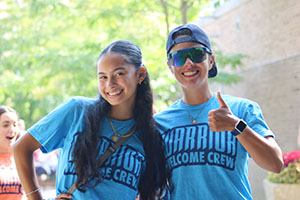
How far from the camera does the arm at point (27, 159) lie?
2.20 m

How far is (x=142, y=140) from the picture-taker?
235 cm

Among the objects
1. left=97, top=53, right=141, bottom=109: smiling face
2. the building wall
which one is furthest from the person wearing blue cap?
the building wall

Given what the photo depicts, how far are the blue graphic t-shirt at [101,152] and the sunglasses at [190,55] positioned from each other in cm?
53

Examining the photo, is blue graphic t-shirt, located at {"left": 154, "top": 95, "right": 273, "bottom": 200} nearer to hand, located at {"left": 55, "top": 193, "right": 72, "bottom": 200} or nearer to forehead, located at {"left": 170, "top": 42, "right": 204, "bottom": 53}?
forehead, located at {"left": 170, "top": 42, "right": 204, "bottom": 53}

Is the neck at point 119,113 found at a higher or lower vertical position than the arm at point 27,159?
higher

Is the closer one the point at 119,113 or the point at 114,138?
the point at 114,138

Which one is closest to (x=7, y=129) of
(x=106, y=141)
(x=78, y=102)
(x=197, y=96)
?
(x=78, y=102)

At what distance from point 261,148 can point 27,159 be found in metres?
1.35

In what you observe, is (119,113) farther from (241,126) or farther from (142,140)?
(241,126)

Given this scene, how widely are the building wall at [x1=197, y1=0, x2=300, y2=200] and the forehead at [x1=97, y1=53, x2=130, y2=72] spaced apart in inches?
154

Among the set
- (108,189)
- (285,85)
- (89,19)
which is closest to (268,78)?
(285,85)

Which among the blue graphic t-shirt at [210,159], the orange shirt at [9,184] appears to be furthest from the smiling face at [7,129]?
the blue graphic t-shirt at [210,159]

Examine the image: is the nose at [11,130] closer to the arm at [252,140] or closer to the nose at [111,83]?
the nose at [111,83]

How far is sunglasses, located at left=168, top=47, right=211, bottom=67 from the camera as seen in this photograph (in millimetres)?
2258
